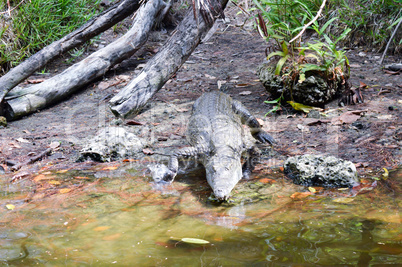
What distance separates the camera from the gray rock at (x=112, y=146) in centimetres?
385

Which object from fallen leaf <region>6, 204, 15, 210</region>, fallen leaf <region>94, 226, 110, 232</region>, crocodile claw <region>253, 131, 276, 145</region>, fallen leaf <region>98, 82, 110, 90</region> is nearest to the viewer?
fallen leaf <region>94, 226, 110, 232</region>

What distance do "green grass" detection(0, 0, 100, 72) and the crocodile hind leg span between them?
4.64 meters

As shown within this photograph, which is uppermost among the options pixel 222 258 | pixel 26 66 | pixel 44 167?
pixel 26 66

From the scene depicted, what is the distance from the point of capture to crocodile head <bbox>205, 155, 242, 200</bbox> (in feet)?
9.38

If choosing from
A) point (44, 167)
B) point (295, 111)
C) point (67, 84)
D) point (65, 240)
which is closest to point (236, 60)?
point (295, 111)

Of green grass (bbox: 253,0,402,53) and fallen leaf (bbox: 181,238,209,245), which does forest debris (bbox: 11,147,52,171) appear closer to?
fallen leaf (bbox: 181,238,209,245)

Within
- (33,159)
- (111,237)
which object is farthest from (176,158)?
(33,159)

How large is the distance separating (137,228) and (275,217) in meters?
0.96

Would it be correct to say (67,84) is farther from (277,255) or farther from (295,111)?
(277,255)

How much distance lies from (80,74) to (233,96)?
2517mm

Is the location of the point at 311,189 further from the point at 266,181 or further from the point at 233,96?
the point at 233,96

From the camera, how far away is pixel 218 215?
2619mm

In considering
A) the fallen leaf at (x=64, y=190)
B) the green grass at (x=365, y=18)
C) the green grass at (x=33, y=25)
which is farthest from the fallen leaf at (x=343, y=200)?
the green grass at (x=33, y=25)

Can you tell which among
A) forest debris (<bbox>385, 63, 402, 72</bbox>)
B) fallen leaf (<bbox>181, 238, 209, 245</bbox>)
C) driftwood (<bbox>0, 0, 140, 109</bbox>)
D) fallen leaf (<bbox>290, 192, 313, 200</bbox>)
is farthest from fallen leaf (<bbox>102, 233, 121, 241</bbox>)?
forest debris (<bbox>385, 63, 402, 72</bbox>)
